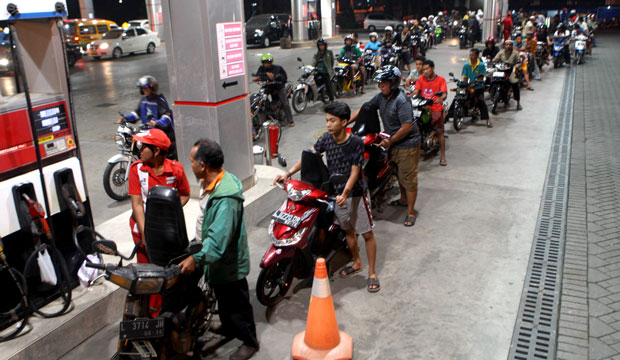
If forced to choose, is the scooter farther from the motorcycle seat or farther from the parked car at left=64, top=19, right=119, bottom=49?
the parked car at left=64, top=19, right=119, bottom=49

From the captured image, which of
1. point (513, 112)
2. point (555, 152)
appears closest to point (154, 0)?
point (513, 112)

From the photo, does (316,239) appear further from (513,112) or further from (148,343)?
(513,112)

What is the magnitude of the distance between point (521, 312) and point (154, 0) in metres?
34.4

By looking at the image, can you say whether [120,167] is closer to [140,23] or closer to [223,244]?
[223,244]

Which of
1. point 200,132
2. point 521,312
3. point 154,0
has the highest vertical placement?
point 154,0

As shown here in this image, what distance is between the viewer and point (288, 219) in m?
4.67

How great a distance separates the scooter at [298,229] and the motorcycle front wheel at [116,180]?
3.45 meters

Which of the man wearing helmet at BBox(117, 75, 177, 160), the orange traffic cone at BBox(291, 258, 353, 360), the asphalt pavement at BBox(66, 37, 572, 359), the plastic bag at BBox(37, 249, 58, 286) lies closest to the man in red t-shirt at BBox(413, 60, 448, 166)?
the asphalt pavement at BBox(66, 37, 572, 359)

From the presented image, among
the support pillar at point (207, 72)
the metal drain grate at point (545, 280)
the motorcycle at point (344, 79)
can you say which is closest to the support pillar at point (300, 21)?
the motorcycle at point (344, 79)

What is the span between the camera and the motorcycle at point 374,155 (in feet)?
20.2

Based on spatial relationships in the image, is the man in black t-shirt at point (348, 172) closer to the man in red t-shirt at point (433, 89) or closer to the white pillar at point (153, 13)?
the man in red t-shirt at point (433, 89)

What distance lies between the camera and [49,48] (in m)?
4.22

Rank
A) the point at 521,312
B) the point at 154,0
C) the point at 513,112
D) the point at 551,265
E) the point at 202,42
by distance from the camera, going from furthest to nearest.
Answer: the point at 154,0 < the point at 513,112 < the point at 202,42 < the point at 551,265 < the point at 521,312

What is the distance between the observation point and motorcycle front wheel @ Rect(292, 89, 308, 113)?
42.2ft
